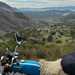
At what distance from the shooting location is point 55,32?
511 inches

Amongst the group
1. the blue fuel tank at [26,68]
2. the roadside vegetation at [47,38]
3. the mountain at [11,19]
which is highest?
the mountain at [11,19]

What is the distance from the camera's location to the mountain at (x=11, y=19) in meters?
12.4

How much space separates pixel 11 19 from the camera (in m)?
13.6

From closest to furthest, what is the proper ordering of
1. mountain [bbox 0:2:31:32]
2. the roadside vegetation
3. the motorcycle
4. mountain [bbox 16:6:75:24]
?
the motorcycle, the roadside vegetation, mountain [bbox 16:6:75:24], mountain [bbox 0:2:31:32]

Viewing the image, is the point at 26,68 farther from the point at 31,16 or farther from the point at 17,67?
the point at 31,16

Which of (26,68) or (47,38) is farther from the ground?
(26,68)

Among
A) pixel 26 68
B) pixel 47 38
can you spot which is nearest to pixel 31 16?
pixel 47 38

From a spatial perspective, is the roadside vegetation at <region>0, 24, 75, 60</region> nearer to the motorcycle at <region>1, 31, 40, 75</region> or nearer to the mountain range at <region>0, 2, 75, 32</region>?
the mountain range at <region>0, 2, 75, 32</region>

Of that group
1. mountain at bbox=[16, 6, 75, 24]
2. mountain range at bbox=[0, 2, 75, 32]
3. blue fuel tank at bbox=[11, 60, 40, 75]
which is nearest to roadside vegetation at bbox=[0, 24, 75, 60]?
mountain range at bbox=[0, 2, 75, 32]

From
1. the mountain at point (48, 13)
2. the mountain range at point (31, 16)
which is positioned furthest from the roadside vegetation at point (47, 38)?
the mountain at point (48, 13)

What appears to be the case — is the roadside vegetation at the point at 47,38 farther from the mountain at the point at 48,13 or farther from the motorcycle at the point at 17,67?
the motorcycle at the point at 17,67

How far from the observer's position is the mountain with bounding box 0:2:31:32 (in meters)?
12.4

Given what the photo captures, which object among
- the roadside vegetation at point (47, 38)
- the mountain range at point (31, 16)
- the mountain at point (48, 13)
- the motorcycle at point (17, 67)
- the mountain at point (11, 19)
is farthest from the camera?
the mountain at point (11, 19)

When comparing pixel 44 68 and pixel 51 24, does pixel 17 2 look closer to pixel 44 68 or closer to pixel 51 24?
pixel 51 24
